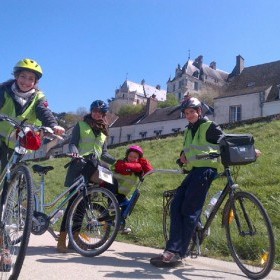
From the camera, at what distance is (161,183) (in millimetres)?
11258

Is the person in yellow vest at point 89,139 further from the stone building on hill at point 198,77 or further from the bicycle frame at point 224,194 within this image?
the stone building on hill at point 198,77

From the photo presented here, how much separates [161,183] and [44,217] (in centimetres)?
655

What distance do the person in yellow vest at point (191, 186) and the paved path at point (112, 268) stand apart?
219 millimetres

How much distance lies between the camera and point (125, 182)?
6340 mm

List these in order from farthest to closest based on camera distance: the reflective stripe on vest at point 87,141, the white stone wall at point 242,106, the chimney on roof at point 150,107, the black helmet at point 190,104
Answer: the chimney on roof at point 150,107
the white stone wall at point 242,106
the reflective stripe on vest at point 87,141
the black helmet at point 190,104

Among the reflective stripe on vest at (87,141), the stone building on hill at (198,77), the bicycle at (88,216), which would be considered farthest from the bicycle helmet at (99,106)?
the stone building on hill at (198,77)

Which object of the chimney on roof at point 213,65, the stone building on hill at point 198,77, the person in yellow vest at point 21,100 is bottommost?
the person in yellow vest at point 21,100

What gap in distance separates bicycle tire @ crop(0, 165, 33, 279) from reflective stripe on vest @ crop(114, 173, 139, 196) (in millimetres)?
2501

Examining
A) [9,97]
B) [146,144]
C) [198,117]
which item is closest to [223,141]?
[198,117]

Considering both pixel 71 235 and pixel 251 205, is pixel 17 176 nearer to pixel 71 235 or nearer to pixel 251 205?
pixel 71 235

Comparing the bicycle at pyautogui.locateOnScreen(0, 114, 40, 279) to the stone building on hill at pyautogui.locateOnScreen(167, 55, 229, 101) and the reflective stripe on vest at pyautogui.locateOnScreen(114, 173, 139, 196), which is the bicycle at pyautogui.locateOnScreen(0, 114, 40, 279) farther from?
the stone building on hill at pyautogui.locateOnScreen(167, 55, 229, 101)

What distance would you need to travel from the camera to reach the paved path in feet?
13.8

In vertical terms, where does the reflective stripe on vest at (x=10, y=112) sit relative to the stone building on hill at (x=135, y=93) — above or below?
below

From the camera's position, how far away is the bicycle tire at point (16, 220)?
348 centimetres
